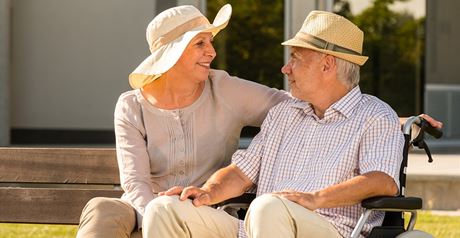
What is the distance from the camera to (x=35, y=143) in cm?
1146

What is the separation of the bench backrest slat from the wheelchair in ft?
2.07

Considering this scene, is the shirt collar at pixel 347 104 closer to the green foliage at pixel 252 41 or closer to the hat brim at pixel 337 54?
the hat brim at pixel 337 54

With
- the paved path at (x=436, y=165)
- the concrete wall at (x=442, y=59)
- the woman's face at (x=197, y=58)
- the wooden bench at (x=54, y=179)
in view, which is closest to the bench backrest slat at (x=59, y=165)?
the wooden bench at (x=54, y=179)

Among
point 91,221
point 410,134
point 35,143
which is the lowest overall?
point 35,143

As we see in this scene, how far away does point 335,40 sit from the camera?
4750 mm

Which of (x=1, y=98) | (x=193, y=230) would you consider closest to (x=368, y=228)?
(x=193, y=230)

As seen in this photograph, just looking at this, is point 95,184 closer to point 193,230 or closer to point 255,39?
point 193,230

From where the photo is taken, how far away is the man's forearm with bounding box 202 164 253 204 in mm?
4781

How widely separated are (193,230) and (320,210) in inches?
18.4

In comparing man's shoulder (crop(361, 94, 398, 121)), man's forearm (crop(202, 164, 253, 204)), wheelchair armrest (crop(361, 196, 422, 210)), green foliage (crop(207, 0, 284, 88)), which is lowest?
green foliage (crop(207, 0, 284, 88))

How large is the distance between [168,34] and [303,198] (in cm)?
98

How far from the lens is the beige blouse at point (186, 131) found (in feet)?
16.6

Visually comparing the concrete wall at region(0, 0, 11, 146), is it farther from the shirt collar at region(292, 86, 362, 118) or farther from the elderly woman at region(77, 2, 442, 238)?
the shirt collar at region(292, 86, 362, 118)

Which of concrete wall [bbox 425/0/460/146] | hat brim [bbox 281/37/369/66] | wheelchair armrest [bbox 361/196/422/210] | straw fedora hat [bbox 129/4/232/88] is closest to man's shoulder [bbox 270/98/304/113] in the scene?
hat brim [bbox 281/37/369/66]
